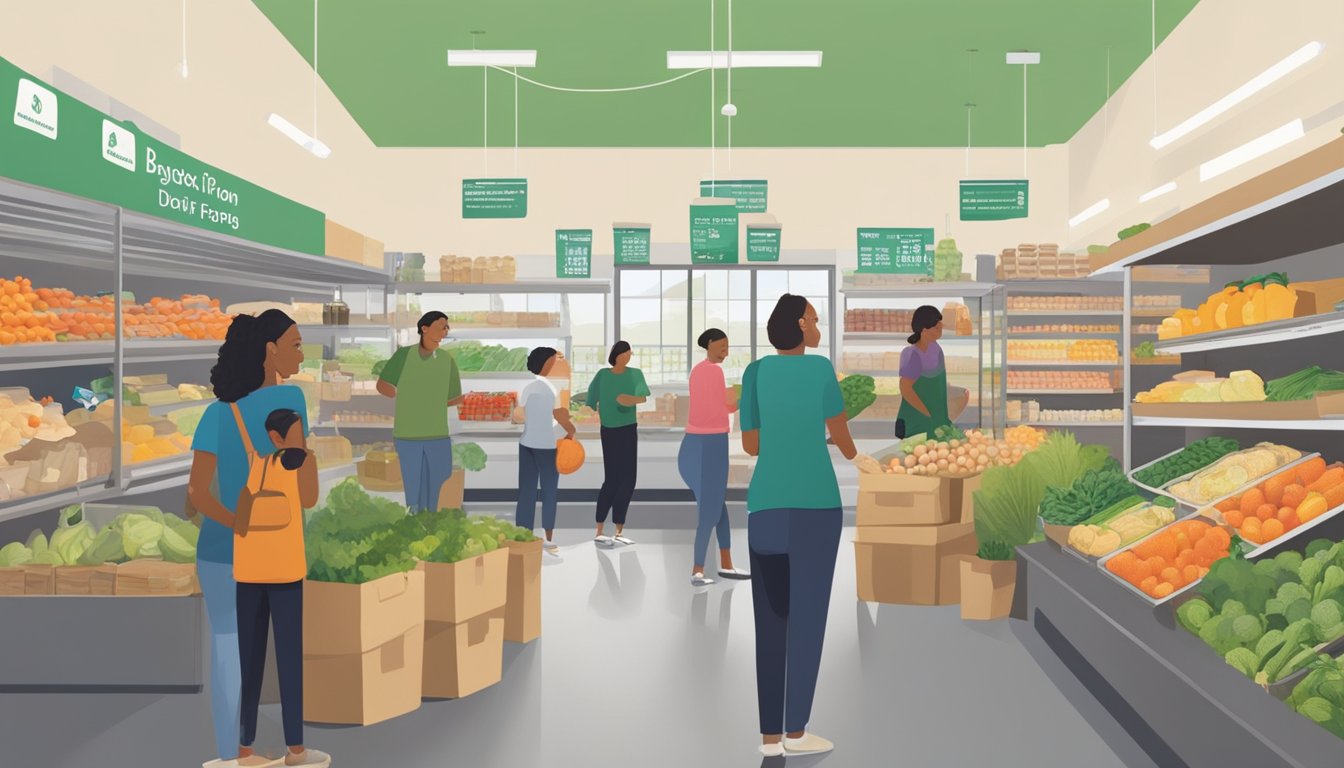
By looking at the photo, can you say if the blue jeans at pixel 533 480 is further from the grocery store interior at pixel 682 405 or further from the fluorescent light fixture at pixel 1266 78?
the fluorescent light fixture at pixel 1266 78

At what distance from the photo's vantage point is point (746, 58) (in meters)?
8.69

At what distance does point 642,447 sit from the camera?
35.7 ft

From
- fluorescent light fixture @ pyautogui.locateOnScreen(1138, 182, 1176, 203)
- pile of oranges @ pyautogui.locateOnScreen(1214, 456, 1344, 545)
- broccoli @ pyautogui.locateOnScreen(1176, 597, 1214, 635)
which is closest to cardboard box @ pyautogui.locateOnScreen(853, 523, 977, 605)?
pile of oranges @ pyautogui.locateOnScreen(1214, 456, 1344, 545)

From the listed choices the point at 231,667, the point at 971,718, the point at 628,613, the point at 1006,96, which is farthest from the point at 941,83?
the point at 231,667

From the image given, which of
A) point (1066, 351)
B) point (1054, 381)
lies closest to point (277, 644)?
point (1054, 381)

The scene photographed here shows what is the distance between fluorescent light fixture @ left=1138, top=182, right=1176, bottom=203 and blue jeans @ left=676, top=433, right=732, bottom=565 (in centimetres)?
621

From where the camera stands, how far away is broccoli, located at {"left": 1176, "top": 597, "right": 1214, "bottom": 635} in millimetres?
3545

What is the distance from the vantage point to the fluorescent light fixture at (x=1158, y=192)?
10.0m

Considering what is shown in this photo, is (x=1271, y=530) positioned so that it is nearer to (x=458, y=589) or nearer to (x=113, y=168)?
(x=458, y=589)

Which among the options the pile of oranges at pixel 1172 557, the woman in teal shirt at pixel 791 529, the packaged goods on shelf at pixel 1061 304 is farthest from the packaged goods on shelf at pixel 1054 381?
the woman in teal shirt at pixel 791 529

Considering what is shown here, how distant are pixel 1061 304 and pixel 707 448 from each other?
19.2ft

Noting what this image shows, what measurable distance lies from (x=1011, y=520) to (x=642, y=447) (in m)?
5.53

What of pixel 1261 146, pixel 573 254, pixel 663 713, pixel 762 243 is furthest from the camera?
pixel 573 254

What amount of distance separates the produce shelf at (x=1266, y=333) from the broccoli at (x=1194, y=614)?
43.2 inches
